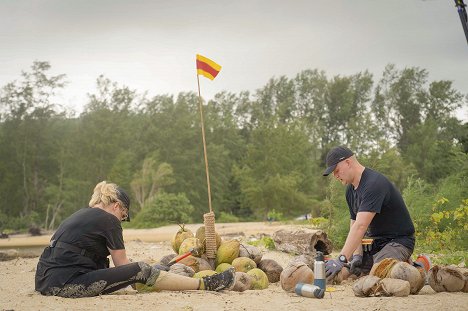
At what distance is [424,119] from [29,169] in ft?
99.6

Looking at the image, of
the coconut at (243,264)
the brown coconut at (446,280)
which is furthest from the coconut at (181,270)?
the brown coconut at (446,280)

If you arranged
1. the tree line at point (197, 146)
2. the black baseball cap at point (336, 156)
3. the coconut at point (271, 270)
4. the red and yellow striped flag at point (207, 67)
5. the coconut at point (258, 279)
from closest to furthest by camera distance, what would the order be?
the black baseball cap at point (336, 156), the coconut at point (258, 279), the coconut at point (271, 270), the red and yellow striped flag at point (207, 67), the tree line at point (197, 146)

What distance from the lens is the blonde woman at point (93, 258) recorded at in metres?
6.28

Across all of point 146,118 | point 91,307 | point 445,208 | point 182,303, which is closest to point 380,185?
point 182,303

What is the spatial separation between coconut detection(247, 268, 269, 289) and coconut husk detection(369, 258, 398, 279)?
1.59 meters

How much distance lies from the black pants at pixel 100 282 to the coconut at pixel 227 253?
2.02 m

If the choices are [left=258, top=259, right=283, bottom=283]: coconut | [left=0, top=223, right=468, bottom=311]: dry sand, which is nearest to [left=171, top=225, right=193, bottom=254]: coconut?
[left=258, top=259, right=283, bottom=283]: coconut

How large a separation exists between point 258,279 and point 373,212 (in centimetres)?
172

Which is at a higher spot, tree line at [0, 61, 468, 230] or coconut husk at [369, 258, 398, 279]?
tree line at [0, 61, 468, 230]

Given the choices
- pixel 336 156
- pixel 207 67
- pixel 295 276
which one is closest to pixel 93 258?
pixel 295 276

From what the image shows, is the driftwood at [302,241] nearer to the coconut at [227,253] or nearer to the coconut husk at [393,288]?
the coconut at [227,253]

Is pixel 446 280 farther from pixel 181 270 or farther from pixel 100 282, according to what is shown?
pixel 100 282

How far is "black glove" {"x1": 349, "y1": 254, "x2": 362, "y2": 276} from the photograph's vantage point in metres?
7.47

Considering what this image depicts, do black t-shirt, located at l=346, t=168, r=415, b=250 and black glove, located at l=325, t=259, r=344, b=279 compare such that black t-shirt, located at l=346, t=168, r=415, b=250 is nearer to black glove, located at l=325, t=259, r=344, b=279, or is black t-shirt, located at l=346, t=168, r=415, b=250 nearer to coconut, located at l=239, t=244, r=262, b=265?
black glove, located at l=325, t=259, r=344, b=279
